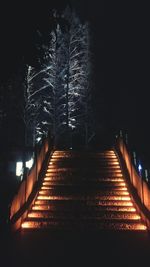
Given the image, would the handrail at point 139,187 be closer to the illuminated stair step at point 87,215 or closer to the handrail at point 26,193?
the illuminated stair step at point 87,215

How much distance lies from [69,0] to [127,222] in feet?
22.7

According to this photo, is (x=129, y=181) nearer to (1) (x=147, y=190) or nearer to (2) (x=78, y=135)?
(1) (x=147, y=190)

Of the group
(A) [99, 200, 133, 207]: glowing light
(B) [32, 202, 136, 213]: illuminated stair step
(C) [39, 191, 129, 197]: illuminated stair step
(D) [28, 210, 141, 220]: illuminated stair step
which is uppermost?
(C) [39, 191, 129, 197]: illuminated stair step

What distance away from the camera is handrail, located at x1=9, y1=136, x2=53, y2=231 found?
10.1 metres

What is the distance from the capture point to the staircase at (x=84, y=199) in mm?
10672

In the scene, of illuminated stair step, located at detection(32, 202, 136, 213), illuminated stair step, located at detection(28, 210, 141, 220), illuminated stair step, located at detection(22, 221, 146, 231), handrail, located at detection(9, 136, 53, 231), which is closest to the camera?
handrail, located at detection(9, 136, 53, 231)

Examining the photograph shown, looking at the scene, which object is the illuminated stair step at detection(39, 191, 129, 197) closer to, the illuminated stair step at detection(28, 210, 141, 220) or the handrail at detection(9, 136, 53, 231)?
the handrail at detection(9, 136, 53, 231)

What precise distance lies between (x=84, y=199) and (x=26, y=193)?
2128 mm

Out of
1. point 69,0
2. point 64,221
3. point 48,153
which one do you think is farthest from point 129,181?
point 69,0

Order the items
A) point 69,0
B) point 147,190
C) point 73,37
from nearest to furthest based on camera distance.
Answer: point 69,0
point 147,190
point 73,37

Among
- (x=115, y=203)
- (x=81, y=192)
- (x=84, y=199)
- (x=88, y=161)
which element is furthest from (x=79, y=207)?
(x=88, y=161)

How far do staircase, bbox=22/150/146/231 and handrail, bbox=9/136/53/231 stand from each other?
10.5 inches

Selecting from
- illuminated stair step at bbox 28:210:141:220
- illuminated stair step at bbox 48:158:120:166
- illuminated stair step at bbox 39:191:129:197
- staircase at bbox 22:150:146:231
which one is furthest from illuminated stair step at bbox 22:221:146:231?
illuminated stair step at bbox 48:158:120:166

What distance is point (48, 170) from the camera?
48.3ft
